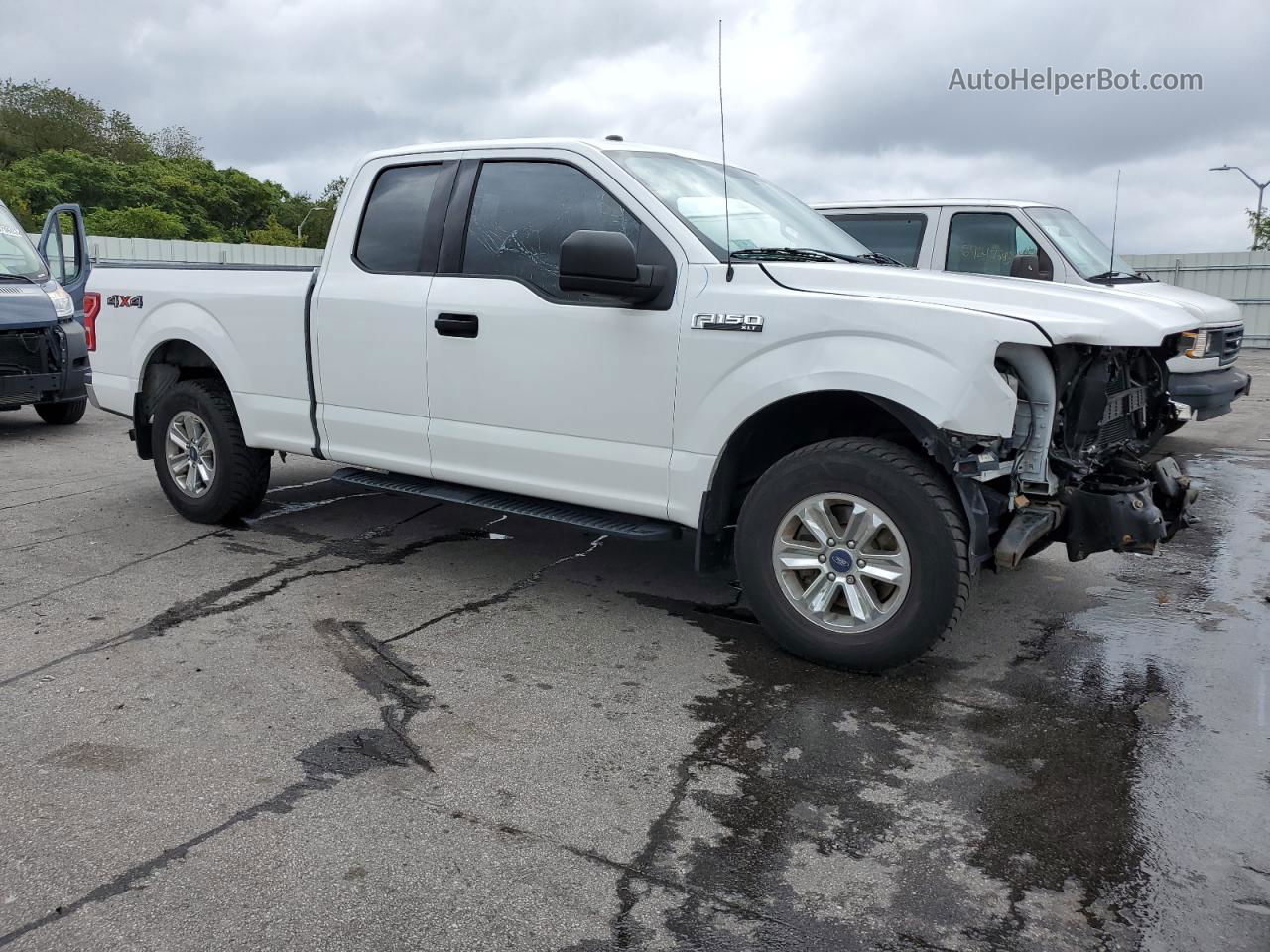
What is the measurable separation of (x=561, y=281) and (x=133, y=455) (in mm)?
6194

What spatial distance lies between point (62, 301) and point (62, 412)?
121cm

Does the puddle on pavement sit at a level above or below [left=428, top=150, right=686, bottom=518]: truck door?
below

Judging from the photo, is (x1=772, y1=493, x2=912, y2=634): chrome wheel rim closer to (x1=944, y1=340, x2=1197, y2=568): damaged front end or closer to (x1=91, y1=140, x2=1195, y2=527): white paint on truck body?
(x1=944, y1=340, x2=1197, y2=568): damaged front end

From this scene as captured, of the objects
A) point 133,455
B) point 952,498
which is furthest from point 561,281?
point 133,455

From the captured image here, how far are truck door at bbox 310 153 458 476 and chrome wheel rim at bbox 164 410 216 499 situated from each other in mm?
Answer: 1040

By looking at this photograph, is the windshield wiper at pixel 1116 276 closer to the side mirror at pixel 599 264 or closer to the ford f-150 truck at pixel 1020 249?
the ford f-150 truck at pixel 1020 249

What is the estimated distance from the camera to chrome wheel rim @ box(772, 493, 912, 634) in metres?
4.07

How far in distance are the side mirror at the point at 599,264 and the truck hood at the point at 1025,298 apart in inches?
21.4

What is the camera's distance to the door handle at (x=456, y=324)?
197 inches

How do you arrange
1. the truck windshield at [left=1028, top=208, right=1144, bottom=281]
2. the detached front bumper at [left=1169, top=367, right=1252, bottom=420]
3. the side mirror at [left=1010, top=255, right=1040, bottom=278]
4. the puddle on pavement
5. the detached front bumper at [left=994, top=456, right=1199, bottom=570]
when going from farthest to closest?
the truck windshield at [left=1028, top=208, right=1144, bottom=281]
the detached front bumper at [left=1169, top=367, right=1252, bottom=420]
the side mirror at [left=1010, top=255, right=1040, bottom=278]
the detached front bumper at [left=994, top=456, right=1199, bottom=570]
the puddle on pavement

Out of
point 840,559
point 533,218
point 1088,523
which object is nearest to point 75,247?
point 533,218

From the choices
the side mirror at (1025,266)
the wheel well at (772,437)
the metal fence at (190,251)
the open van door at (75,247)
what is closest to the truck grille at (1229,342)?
the side mirror at (1025,266)

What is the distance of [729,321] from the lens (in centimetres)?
428

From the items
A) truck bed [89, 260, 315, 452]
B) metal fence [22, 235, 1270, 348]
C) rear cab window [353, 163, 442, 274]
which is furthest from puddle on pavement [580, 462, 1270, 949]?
metal fence [22, 235, 1270, 348]
